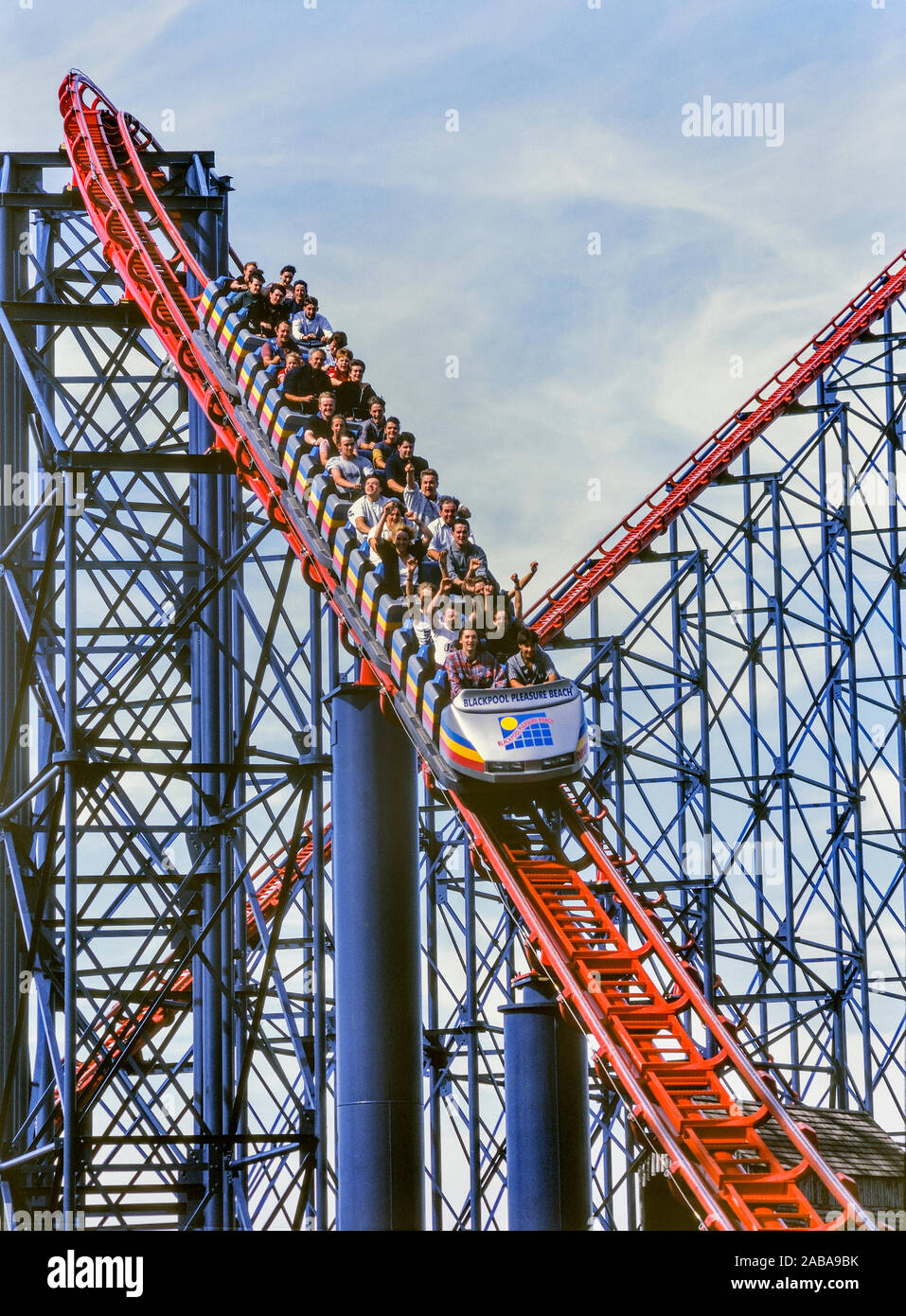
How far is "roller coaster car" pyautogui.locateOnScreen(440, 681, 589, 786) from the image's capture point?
32.0 feet

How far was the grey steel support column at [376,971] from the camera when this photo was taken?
971cm

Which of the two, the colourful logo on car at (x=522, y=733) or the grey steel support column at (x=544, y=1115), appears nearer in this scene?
the colourful logo on car at (x=522, y=733)

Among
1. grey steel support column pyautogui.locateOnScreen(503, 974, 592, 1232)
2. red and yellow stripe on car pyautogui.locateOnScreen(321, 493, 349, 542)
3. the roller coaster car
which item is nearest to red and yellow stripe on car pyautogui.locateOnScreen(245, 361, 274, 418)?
red and yellow stripe on car pyautogui.locateOnScreen(321, 493, 349, 542)

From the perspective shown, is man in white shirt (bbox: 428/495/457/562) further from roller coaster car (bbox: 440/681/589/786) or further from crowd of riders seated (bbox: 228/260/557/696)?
roller coaster car (bbox: 440/681/589/786)

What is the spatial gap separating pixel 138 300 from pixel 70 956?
4.15 m

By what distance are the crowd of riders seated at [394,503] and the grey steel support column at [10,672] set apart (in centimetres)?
126

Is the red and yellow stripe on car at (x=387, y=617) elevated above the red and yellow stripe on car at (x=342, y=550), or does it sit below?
below

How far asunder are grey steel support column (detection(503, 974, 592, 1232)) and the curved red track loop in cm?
65

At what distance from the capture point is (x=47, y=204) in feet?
41.8

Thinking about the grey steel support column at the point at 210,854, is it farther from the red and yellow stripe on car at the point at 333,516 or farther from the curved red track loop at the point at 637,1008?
the red and yellow stripe on car at the point at 333,516

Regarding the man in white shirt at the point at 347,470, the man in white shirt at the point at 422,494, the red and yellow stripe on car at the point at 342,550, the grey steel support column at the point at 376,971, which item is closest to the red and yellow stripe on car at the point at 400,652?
the grey steel support column at the point at 376,971
